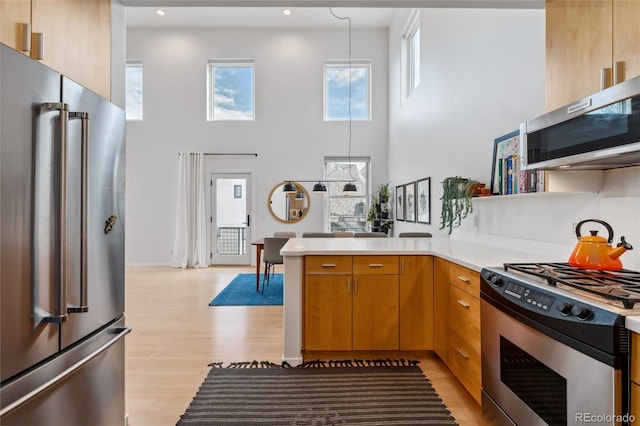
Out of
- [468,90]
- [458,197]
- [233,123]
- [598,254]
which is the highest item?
[233,123]

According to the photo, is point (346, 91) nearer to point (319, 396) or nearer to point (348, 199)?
point (348, 199)

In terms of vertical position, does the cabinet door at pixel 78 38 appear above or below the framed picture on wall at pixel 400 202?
above

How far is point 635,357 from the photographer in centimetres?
105

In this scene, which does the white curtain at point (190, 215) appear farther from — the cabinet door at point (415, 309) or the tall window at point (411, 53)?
the cabinet door at point (415, 309)

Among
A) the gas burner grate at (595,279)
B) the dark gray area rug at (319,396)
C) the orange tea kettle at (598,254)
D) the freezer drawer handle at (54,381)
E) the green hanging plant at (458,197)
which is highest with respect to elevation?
the green hanging plant at (458,197)

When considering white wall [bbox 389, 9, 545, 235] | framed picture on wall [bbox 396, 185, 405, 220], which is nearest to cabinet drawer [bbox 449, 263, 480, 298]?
white wall [bbox 389, 9, 545, 235]

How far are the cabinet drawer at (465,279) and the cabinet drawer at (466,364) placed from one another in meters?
0.33

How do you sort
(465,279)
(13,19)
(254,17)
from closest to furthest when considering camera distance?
(13,19) < (465,279) < (254,17)

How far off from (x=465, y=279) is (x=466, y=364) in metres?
0.52

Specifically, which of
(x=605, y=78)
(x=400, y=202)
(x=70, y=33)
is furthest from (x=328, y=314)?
(x=400, y=202)

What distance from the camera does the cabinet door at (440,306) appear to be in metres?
2.51

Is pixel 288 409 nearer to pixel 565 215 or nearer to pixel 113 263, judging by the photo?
pixel 113 263

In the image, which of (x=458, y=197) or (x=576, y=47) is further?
(x=458, y=197)

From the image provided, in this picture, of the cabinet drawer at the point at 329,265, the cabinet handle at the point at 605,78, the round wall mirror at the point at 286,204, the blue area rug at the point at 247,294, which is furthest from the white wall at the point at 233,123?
the cabinet handle at the point at 605,78
